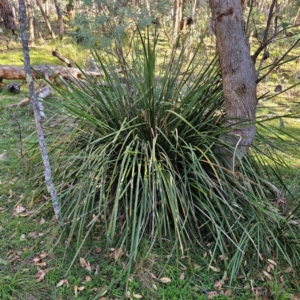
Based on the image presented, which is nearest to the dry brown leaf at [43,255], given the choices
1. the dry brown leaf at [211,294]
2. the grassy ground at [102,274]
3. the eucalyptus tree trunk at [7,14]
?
the grassy ground at [102,274]

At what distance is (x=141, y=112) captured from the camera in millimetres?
1964

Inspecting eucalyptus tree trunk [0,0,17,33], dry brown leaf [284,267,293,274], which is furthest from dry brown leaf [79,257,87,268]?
eucalyptus tree trunk [0,0,17,33]

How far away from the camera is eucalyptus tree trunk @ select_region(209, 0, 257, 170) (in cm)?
165

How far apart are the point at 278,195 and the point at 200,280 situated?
0.84 meters

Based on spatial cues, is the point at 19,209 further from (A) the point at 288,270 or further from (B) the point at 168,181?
(A) the point at 288,270

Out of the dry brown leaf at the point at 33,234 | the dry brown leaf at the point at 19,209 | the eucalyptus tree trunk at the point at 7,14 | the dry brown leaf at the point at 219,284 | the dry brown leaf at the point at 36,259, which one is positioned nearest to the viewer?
the dry brown leaf at the point at 219,284

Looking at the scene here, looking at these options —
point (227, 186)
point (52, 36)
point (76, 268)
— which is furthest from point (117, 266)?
point (52, 36)

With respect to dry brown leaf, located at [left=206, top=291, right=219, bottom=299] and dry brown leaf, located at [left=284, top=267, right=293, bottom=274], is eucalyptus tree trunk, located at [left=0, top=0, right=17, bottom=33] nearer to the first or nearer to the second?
dry brown leaf, located at [left=206, top=291, right=219, bottom=299]

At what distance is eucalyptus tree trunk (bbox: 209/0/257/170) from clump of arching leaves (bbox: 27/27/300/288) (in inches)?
4.1

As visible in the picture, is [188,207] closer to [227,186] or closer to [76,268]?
[227,186]

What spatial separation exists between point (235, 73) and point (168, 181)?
78 centimetres

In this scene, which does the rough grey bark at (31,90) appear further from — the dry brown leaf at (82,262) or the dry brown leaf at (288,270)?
the dry brown leaf at (288,270)

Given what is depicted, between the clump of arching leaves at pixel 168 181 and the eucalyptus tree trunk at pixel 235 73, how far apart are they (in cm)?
10

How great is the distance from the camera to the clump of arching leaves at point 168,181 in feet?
5.40
